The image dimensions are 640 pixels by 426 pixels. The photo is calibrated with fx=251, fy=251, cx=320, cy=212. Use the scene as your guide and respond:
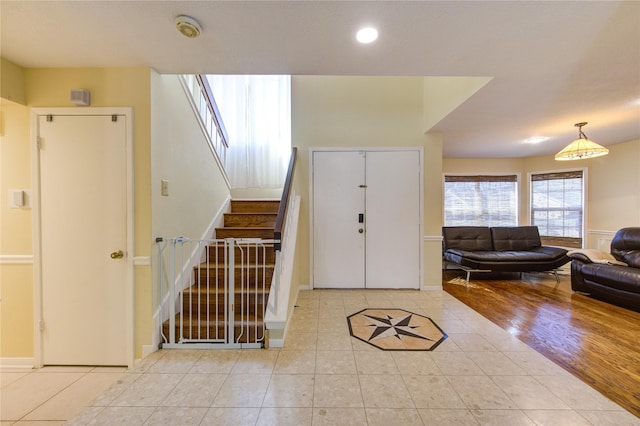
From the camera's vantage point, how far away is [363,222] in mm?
3713

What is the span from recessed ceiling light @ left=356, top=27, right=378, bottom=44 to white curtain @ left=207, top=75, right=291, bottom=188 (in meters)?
2.47

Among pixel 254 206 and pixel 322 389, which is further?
pixel 254 206

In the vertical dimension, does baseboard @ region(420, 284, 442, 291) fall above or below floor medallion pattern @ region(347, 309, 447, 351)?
above

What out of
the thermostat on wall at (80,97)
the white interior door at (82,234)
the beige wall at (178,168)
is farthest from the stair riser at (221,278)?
the thermostat on wall at (80,97)

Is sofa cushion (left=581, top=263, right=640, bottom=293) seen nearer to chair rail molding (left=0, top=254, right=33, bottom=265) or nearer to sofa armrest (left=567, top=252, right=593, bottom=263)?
sofa armrest (left=567, top=252, right=593, bottom=263)

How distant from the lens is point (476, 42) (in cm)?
177

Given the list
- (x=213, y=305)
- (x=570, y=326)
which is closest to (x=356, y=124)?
(x=213, y=305)

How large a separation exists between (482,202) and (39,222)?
6.66 m

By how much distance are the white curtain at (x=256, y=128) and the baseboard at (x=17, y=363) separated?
2805mm

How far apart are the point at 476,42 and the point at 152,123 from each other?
2572 mm

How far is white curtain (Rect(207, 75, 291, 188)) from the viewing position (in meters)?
4.01

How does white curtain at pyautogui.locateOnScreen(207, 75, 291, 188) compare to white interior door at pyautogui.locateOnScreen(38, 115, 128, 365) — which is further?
white curtain at pyautogui.locateOnScreen(207, 75, 291, 188)

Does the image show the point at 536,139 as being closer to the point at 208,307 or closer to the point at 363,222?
the point at 363,222

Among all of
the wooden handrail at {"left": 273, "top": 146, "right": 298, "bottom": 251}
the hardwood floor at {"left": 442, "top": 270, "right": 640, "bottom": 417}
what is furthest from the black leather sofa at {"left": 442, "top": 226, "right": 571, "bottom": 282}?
the wooden handrail at {"left": 273, "top": 146, "right": 298, "bottom": 251}
